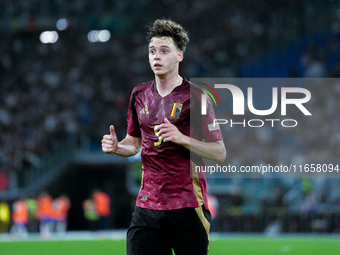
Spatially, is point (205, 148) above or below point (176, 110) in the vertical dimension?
below

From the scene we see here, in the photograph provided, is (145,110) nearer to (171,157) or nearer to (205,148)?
(171,157)

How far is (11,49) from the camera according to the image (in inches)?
1073

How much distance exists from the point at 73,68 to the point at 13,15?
4888 millimetres

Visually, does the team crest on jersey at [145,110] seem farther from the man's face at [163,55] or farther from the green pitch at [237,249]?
the green pitch at [237,249]

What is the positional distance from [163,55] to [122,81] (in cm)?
2176

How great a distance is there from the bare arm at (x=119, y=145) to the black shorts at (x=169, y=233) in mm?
558

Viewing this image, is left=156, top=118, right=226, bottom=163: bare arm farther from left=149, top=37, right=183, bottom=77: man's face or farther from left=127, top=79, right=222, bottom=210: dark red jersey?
left=149, top=37, right=183, bottom=77: man's face

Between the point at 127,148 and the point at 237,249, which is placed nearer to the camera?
the point at 127,148

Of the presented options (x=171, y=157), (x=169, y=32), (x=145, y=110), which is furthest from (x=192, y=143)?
(x=169, y=32)

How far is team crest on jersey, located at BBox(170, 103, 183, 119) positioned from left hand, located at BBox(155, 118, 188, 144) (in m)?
0.25

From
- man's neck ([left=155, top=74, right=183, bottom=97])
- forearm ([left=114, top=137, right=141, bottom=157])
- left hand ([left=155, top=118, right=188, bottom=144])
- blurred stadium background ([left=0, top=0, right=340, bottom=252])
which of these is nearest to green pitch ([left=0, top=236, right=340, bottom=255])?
blurred stadium background ([left=0, top=0, right=340, bottom=252])

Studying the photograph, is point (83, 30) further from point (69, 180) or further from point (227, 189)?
point (227, 189)

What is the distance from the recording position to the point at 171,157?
13.2 ft

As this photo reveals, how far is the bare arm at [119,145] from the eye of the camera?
4180mm
